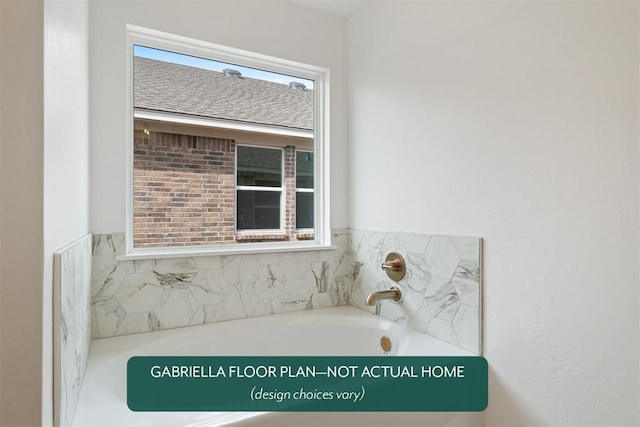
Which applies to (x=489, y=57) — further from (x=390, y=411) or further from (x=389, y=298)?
(x=390, y=411)

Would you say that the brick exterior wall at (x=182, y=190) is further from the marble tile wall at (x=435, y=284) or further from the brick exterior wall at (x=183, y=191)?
the marble tile wall at (x=435, y=284)

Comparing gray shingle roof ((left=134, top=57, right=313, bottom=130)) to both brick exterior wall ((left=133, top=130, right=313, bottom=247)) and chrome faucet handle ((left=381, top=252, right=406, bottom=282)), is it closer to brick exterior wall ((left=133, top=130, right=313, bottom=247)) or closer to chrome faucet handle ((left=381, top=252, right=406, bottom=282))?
brick exterior wall ((left=133, top=130, right=313, bottom=247))

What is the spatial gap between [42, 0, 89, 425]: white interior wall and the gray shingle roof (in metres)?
0.52

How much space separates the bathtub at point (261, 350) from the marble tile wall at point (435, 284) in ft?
0.20

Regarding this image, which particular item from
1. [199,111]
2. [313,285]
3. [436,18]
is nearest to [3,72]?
[199,111]

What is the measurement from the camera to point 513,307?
132 cm

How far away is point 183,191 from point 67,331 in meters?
1.07

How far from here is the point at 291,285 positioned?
212 centimetres

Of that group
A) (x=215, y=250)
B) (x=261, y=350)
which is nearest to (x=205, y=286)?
(x=215, y=250)

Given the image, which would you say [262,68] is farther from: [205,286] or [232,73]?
[205,286]

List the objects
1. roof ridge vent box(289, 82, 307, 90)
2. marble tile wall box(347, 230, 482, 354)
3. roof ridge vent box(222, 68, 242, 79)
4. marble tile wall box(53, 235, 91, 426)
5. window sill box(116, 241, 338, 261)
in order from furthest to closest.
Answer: roof ridge vent box(289, 82, 307, 90), roof ridge vent box(222, 68, 242, 79), window sill box(116, 241, 338, 261), marble tile wall box(347, 230, 482, 354), marble tile wall box(53, 235, 91, 426)

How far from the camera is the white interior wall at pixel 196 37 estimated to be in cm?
167

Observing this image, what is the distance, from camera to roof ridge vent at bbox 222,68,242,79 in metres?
2.07

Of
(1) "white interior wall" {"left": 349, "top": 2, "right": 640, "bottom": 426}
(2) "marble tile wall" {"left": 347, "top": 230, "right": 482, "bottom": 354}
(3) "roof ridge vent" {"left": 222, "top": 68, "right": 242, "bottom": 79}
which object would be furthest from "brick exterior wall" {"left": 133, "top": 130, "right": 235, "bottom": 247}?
(1) "white interior wall" {"left": 349, "top": 2, "right": 640, "bottom": 426}
